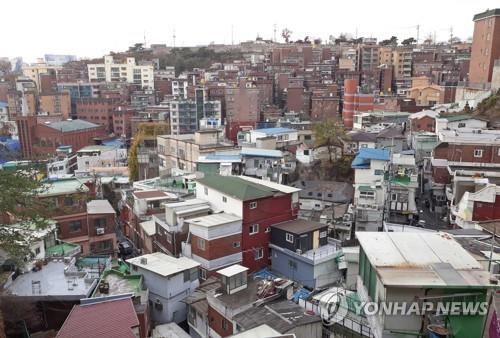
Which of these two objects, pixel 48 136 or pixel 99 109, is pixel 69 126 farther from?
pixel 99 109

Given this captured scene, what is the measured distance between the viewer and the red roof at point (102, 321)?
31.4ft

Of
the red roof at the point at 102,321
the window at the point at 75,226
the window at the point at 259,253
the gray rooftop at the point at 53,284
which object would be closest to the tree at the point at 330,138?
the window at the point at 259,253

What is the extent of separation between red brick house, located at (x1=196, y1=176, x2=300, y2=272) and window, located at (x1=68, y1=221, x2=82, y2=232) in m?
5.59

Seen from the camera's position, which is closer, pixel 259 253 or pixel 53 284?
pixel 53 284

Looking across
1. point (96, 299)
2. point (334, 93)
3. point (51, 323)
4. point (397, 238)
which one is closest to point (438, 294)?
point (397, 238)

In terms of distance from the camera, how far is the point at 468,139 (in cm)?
2098

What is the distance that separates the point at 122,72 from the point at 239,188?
2379 inches

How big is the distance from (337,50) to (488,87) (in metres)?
46.9

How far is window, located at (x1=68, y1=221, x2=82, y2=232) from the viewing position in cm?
1732

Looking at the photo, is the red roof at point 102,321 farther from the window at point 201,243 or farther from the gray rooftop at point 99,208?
the gray rooftop at point 99,208

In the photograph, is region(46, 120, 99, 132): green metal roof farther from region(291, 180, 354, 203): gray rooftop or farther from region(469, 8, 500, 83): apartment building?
region(469, 8, 500, 83): apartment building

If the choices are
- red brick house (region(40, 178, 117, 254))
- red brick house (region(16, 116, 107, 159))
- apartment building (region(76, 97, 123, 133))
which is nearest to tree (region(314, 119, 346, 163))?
red brick house (region(40, 178, 117, 254))

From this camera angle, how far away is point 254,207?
50.9 feet

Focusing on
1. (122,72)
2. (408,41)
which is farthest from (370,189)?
(408,41)
